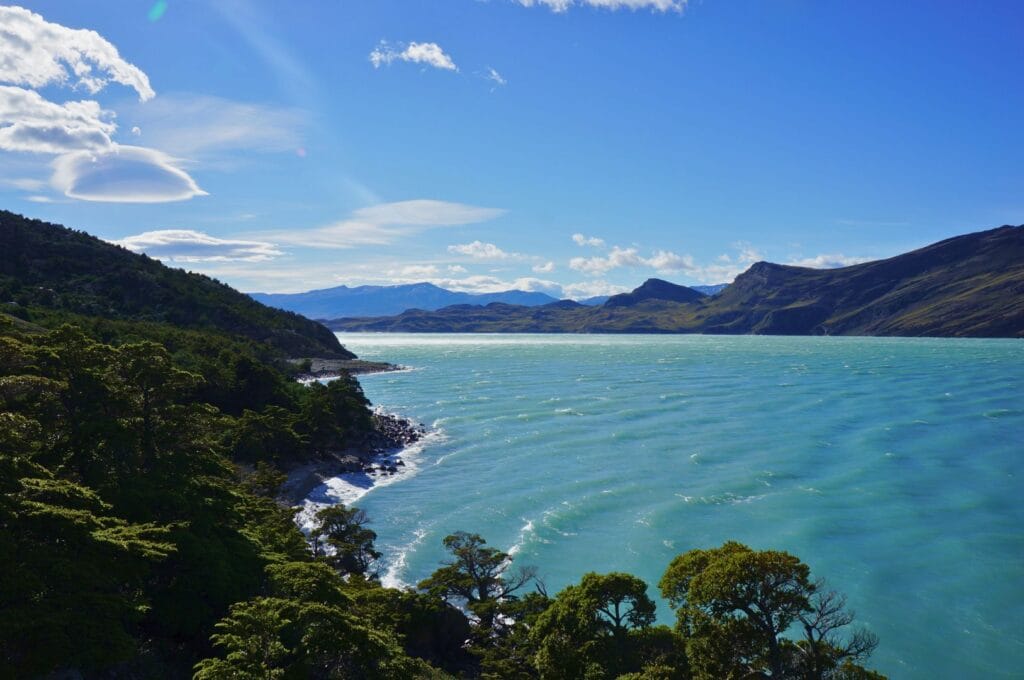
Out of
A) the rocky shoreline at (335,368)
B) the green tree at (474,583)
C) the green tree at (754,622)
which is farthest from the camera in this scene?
the rocky shoreline at (335,368)

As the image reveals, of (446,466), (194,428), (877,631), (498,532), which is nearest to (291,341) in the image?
(446,466)

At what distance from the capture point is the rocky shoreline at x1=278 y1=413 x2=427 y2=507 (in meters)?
57.0

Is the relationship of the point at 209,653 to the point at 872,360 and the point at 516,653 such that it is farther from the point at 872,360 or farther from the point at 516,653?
the point at 872,360

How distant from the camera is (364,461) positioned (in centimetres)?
6919

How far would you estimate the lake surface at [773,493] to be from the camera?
35.6 metres

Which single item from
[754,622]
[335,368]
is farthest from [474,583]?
[335,368]

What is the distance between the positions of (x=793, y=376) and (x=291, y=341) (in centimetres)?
13782

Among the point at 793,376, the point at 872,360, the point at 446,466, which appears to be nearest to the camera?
the point at 446,466

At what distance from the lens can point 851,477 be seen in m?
58.6

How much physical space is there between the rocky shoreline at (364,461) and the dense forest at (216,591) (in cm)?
2160

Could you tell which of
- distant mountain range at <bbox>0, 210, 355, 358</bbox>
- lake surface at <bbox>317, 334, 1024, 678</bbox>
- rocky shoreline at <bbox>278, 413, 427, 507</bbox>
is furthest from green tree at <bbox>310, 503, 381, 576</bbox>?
distant mountain range at <bbox>0, 210, 355, 358</bbox>

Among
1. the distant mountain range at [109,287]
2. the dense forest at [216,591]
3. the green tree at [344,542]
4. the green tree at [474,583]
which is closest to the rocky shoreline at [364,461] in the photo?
the green tree at [344,542]

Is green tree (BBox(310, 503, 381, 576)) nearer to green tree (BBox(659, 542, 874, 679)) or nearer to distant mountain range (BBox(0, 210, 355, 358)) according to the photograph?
green tree (BBox(659, 542, 874, 679))

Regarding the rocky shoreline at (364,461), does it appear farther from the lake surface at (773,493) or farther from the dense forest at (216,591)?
the dense forest at (216,591)
